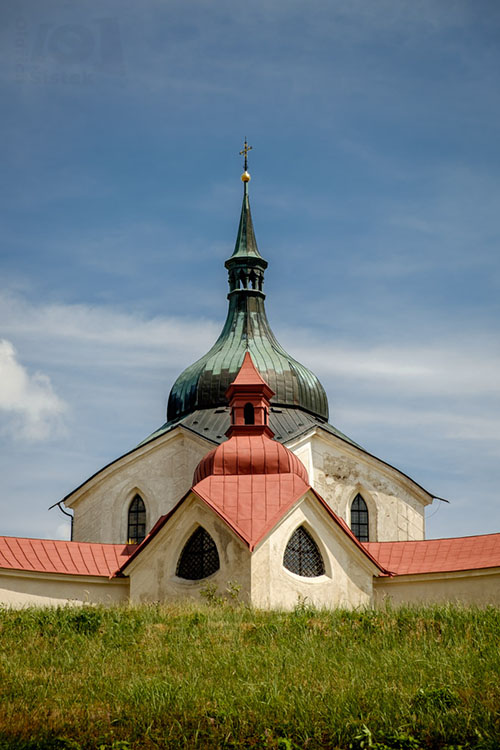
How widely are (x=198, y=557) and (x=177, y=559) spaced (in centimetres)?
52

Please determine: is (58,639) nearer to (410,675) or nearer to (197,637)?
(197,637)

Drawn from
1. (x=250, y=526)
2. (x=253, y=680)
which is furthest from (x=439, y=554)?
(x=253, y=680)

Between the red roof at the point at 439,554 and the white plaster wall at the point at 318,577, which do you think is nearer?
the white plaster wall at the point at 318,577

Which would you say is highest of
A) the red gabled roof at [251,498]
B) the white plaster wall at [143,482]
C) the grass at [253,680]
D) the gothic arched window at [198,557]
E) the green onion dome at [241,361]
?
the green onion dome at [241,361]

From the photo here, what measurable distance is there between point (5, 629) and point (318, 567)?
8709mm

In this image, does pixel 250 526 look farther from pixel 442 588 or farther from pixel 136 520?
pixel 136 520

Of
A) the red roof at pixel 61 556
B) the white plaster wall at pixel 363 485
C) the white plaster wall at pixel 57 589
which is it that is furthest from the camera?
the white plaster wall at pixel 363 485

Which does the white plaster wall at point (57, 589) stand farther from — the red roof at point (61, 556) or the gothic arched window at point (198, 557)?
the gothic arched window at point (198, 557)

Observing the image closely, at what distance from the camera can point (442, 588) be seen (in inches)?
990

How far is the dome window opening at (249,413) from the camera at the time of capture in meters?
28.3

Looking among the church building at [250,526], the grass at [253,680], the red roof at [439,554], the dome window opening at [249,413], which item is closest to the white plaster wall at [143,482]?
the church building at [250,526]

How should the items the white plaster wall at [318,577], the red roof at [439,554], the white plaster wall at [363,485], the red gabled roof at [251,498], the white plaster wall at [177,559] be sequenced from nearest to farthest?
the white plaster wall at [318,577] < the white plaster wall at [177,559] < the red gabled roof at [251,498] < the red roof at [439,554] < the white plaster wall at [363,485]

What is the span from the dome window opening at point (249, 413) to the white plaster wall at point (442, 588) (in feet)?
18.4

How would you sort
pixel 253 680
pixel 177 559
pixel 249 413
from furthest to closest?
pixel 249 413
pixel 177 559
pixel 253 680
